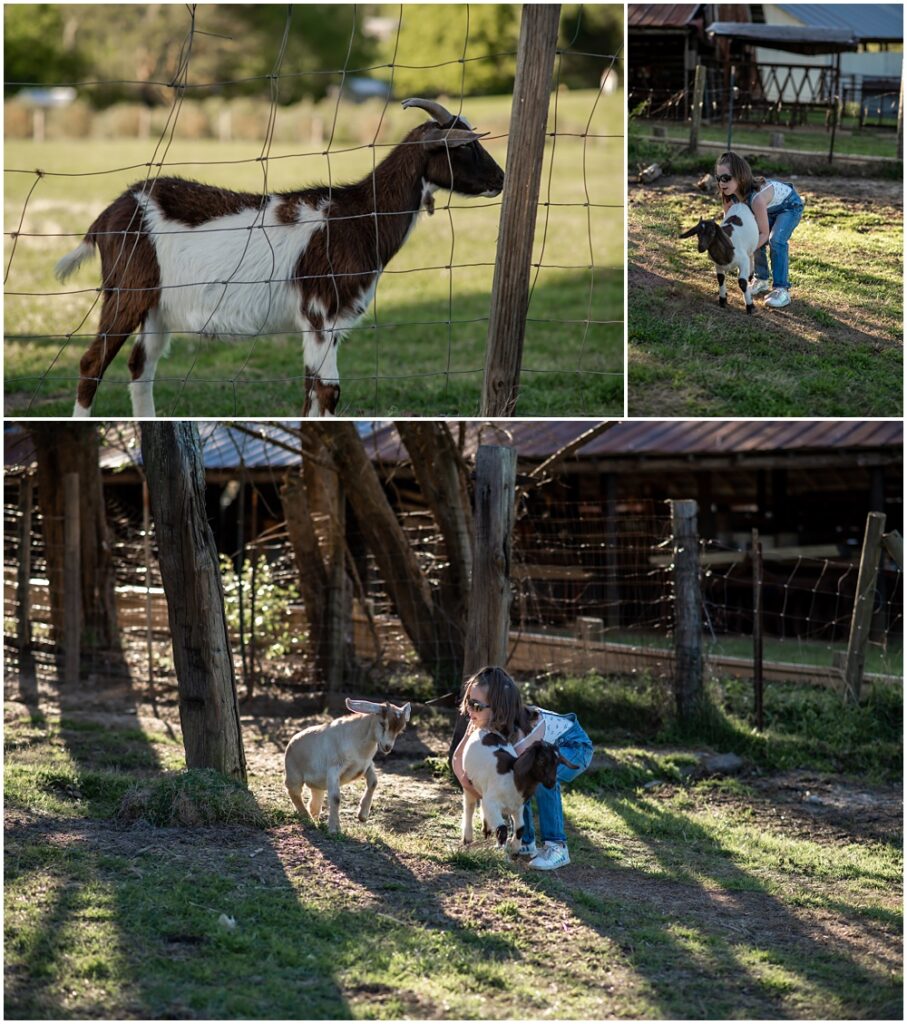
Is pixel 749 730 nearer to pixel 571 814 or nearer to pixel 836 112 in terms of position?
pixel 571 814

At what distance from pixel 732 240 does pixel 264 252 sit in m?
2.19

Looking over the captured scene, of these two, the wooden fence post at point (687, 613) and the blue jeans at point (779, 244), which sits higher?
the blue jeans at point (779, 244)

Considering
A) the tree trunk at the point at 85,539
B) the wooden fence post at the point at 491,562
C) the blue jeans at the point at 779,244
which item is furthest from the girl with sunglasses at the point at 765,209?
the tree trunk at the point at 85,539

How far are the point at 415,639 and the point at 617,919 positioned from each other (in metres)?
5.07

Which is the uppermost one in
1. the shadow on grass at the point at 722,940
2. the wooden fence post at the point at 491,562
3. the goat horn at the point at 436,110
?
the goat horn at the point at 436,110

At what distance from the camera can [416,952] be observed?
14.5 ft

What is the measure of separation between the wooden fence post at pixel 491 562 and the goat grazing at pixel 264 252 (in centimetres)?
138

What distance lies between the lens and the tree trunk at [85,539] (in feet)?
38.1

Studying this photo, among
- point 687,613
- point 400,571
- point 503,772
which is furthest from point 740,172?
point 400,571

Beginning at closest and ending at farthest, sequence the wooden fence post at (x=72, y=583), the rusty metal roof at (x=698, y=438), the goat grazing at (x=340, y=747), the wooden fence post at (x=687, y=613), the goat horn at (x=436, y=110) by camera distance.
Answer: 1. the goat horn at (x=436, y=110)
2. the goat grazing at (x=340, y=747)
3. the wooden fence post at (x=687, y=613)
4. the wooden fence post at (x=72, y=583)
5. the rusty metal roof at (x=698, y=438)

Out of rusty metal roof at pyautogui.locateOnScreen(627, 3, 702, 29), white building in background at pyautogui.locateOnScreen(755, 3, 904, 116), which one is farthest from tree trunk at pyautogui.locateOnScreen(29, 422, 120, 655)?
white building in background at pyautogui.locateOnScreen(755, 3, 904, 116)

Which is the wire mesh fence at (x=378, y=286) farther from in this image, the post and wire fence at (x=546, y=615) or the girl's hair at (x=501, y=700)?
the girl's hair at (x=501, y=700)

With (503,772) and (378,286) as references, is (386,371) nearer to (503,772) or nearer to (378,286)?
(378,286)

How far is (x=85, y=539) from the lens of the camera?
11.9 m
